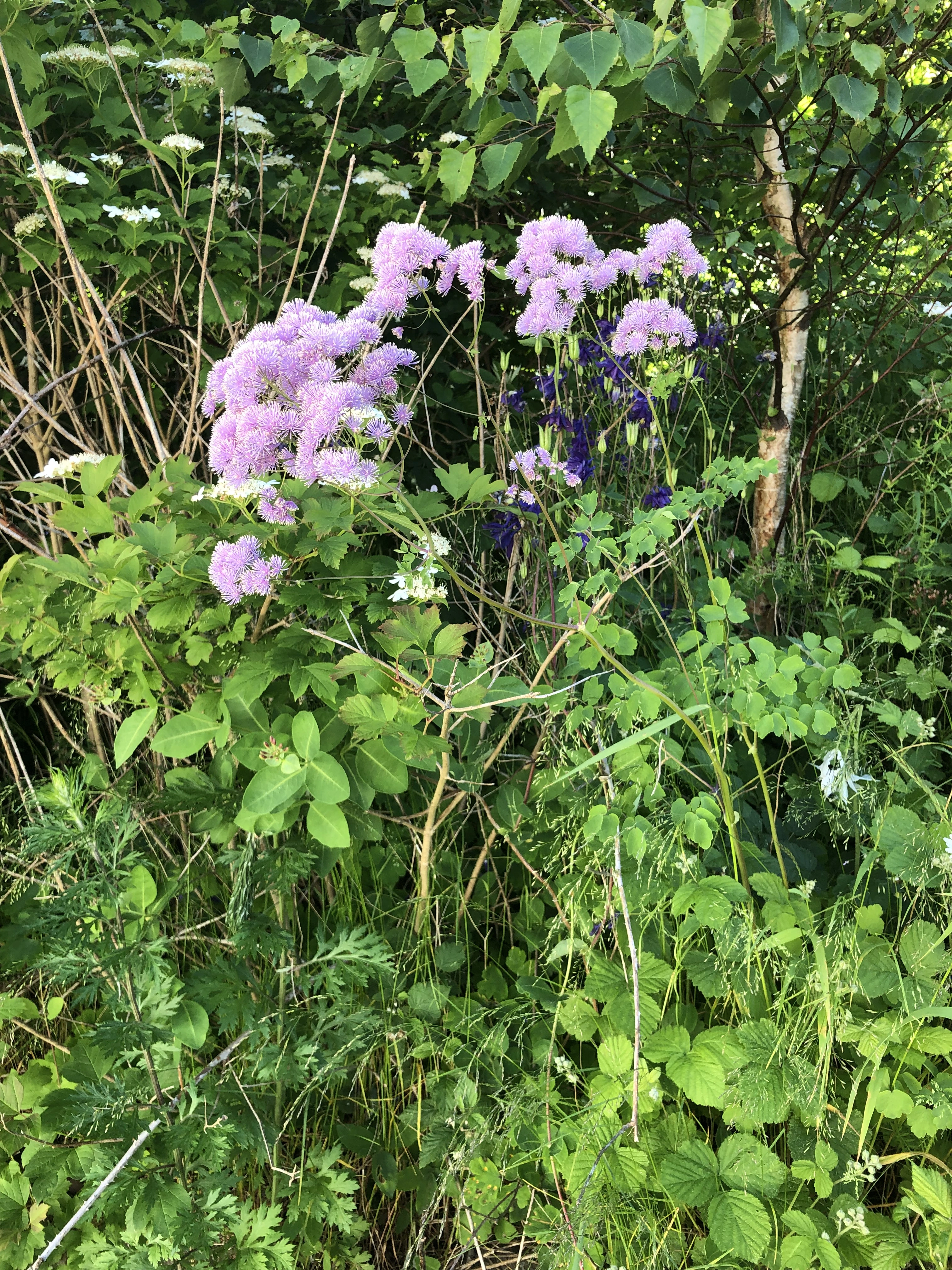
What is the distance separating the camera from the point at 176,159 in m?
2.13

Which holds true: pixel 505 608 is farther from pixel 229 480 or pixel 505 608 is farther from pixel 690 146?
pixel 690 146

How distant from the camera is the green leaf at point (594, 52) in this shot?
4.88ft

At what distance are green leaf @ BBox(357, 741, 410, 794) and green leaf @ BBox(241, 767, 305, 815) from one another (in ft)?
0.39

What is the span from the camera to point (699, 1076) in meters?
1.23

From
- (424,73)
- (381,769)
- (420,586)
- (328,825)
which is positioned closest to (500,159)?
(424,73)

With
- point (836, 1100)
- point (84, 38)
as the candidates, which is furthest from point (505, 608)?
point (84, 38)

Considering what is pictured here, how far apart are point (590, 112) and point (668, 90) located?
0.99ft

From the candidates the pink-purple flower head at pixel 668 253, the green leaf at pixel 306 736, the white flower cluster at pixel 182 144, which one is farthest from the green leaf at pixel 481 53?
the green leaf at pixel 306 736

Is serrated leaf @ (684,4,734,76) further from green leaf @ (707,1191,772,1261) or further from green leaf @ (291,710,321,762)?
green leaf @ (707,1191,772,1261)

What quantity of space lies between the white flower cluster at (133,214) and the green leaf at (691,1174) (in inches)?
76.9

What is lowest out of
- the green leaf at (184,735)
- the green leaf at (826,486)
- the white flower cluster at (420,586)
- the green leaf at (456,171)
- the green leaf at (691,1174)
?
the green leaf at (691,1174)

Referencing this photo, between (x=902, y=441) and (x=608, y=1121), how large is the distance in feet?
8.31

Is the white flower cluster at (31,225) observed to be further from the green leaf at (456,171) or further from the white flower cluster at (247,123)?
the green leaf at (456,171)

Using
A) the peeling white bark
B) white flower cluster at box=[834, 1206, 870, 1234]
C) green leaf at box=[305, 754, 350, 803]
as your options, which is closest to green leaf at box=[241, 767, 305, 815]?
green leaf at box=[305, 754, 350, 803]
